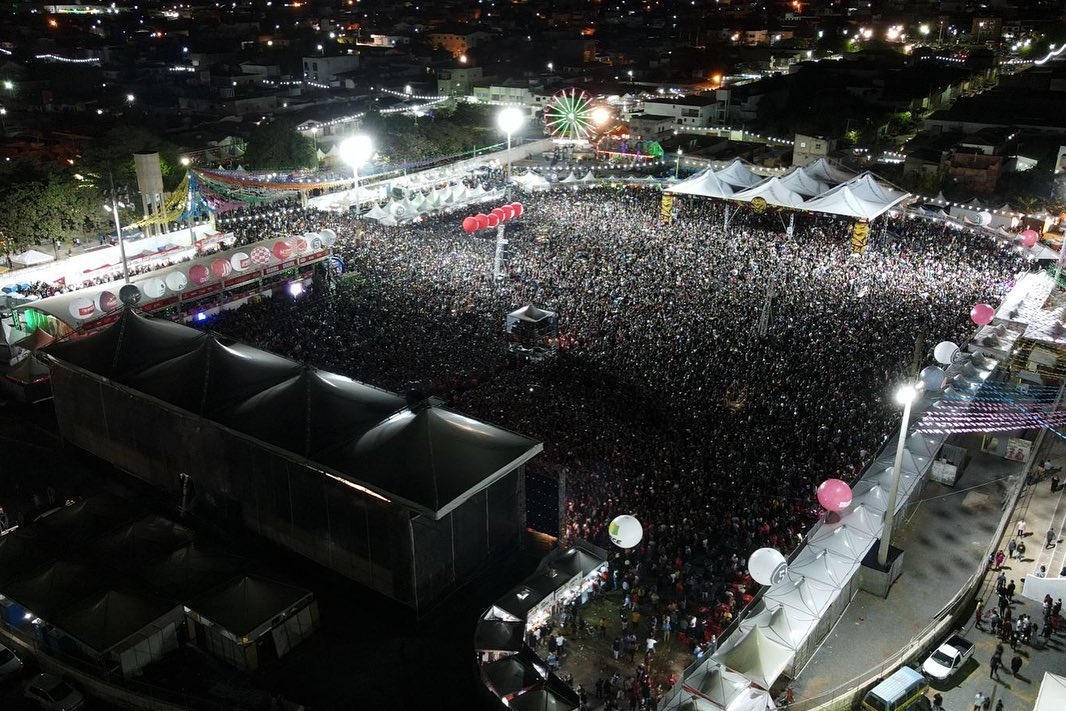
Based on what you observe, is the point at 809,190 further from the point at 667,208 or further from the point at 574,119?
the point at 574,119

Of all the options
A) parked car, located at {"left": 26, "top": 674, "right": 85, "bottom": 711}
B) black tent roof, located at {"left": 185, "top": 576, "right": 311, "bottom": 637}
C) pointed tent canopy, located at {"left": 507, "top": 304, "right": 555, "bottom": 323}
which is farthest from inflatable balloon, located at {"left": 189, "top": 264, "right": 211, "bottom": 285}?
parked car, located at {"left": 26, "top": 674, "right": 85, "bottom": 711}

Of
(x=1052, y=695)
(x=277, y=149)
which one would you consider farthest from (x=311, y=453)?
(x=277, y=149)

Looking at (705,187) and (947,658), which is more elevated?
(705,187)

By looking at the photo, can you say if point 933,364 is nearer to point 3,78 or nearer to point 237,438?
point 237,438

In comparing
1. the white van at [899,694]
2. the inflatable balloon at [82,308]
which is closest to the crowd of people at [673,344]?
the white van at [899,694]

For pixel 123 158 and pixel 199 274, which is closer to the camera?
pixel 199 274

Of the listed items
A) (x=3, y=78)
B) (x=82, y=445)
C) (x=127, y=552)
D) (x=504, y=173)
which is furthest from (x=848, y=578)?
(x=3, y=78)

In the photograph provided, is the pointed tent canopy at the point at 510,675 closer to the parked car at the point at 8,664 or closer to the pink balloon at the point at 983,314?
the parked car at the point at 8,664
